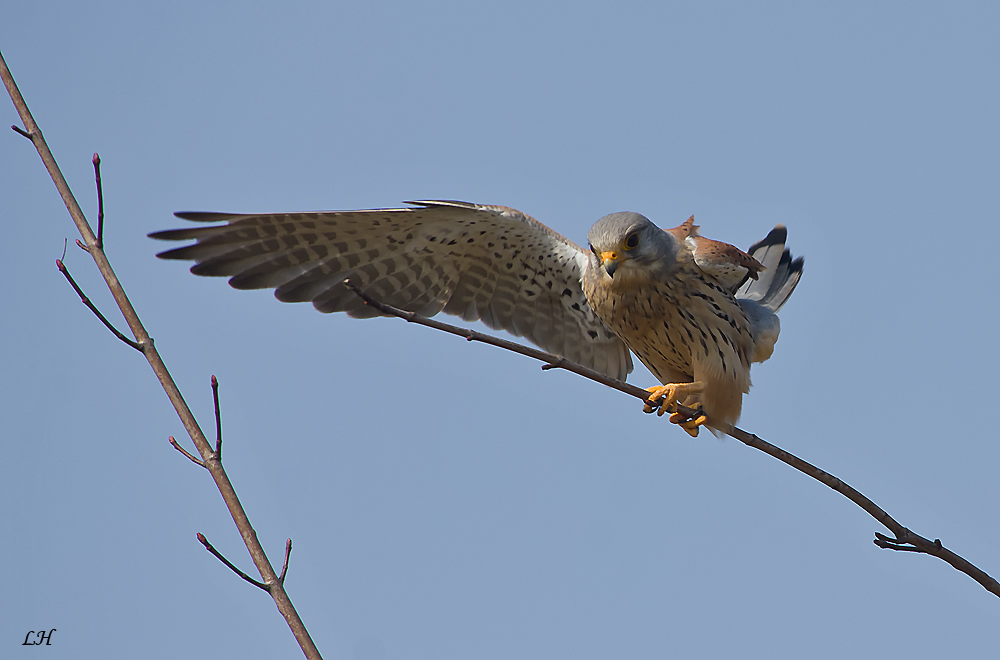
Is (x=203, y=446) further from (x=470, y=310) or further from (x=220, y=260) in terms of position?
(x=470, y=310)

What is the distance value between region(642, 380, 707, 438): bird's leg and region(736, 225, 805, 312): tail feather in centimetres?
152

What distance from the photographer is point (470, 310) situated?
5.57 meters

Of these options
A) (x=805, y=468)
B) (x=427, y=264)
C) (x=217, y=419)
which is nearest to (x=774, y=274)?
(x=427, y=264)

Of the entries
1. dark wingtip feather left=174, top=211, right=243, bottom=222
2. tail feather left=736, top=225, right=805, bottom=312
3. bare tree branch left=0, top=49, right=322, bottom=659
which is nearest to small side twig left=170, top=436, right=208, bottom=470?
bare tree branch left=0, top=49, right=322, bottom=659

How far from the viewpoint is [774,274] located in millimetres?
6266

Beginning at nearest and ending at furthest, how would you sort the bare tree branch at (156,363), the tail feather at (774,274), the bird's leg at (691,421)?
the bare tree branch at (156,363) < the bird's leg at (691,421) < the tail feather at (774,274)

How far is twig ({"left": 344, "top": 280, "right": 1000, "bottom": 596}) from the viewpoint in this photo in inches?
104

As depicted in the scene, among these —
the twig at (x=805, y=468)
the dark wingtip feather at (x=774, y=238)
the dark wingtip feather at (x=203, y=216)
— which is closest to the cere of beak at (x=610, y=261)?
the twig at (x=805, y=468)

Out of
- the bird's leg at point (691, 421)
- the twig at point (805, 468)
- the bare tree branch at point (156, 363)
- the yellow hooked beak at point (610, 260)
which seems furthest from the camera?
the bird's leg at point (691, 421)

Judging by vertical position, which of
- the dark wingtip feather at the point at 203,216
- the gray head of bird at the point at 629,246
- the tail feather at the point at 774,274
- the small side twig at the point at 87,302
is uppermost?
the tail feather at the point at 774,274

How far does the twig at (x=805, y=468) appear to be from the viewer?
263 centimetres

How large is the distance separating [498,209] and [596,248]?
593mm

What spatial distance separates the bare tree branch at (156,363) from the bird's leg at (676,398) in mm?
2651

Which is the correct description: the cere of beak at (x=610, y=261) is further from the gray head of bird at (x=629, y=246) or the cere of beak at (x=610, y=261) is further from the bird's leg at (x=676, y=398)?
the bird's leg at (x=676, y=398)
